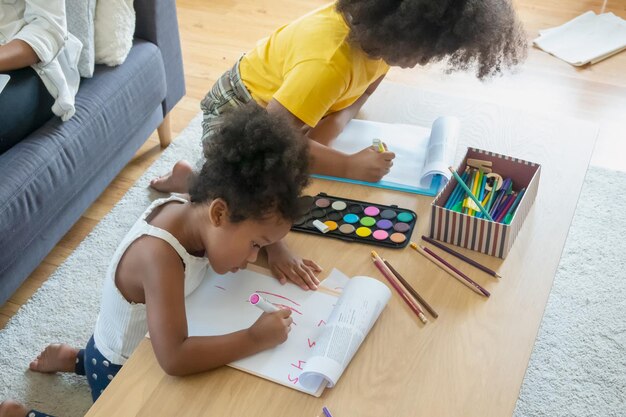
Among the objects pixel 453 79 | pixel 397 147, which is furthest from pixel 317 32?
pixel 453 79

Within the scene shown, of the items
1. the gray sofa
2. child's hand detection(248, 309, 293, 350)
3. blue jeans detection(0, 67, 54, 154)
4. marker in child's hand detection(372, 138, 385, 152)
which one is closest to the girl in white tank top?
child's hand detection(248, 309, 293, 350)

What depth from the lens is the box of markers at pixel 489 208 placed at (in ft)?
3.74

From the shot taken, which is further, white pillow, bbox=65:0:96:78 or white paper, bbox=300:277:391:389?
white pillow, bbox=65:0:96:78

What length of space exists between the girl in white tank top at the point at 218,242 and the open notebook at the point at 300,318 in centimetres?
2

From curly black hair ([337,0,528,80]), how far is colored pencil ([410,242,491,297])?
0.39m

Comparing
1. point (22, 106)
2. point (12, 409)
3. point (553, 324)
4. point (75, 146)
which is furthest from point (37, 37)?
point (553, 324)

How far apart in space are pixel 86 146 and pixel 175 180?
11.6 inches

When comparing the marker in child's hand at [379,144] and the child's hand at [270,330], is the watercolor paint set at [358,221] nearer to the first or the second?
the marker in child's hand at [379,144]

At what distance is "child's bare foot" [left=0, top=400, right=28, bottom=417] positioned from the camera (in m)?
1.38

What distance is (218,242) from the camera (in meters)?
1.06

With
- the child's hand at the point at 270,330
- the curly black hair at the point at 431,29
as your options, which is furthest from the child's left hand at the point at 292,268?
the curly black hair at the point at 431,29

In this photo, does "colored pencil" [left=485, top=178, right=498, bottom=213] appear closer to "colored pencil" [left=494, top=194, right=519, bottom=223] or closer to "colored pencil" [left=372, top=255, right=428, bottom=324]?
"colored pencil" [left=494, top=194, right=519, bottom=223]

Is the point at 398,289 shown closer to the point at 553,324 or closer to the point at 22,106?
the point at 553,324

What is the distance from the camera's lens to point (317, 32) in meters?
1.42
